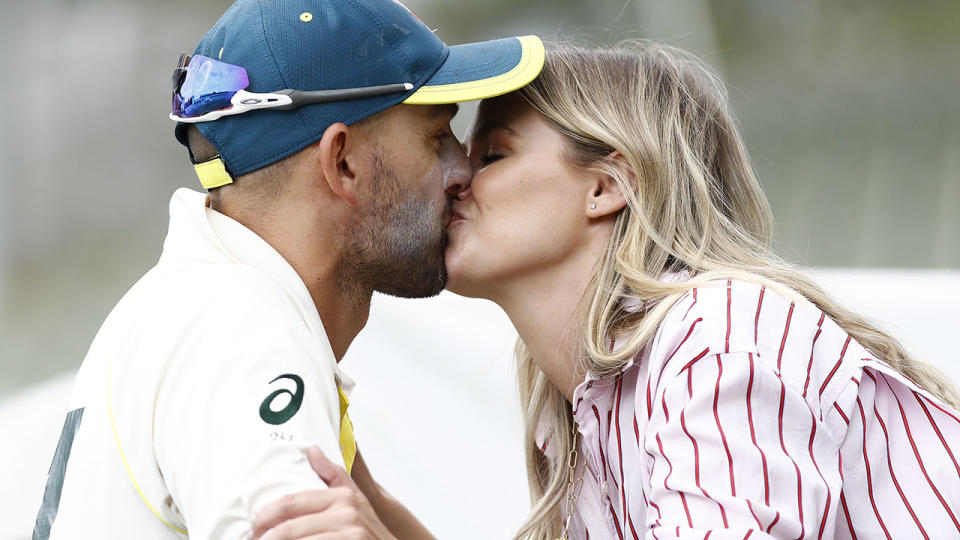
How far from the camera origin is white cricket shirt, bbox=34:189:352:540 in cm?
113

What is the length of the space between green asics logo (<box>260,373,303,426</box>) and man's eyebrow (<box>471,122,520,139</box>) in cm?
78

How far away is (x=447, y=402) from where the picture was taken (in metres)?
3.02

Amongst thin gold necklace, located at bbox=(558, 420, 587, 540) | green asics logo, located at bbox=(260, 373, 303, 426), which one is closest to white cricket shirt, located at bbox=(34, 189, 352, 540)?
green asics logo, located at bbox=(260, 373, 303, 426)

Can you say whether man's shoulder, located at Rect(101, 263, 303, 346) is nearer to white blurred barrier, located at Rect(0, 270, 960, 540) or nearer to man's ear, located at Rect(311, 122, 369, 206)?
man's ear, located at Rect(311, 122, 369, 206)

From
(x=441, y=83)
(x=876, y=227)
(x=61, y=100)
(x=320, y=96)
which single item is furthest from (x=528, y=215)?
(x=61, y=100)

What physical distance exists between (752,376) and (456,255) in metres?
0.60

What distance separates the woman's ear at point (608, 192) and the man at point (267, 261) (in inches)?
8.7

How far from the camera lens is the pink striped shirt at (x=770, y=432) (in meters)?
1.32

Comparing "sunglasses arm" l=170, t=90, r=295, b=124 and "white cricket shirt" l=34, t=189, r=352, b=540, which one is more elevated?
"sunglasses arm" l=170, t=90, r=295, b=124

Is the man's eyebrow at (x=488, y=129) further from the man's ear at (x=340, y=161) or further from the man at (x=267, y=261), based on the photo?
the man's ear at (x=340, y=161)

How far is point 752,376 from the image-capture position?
1358 millimetres

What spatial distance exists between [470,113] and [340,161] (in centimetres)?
465

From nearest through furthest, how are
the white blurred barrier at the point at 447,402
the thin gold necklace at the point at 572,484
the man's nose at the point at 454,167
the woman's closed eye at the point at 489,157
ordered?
1. the man's nose at the point at 454,167
2. the woman's closed eye at the point at 489,157
3. the thin gold necklace at the point at 572,484
4. the white blurred barrier at the point at 447,402

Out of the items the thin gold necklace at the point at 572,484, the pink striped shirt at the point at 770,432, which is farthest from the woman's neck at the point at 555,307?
the thin gold necklace at the point at 572,484
